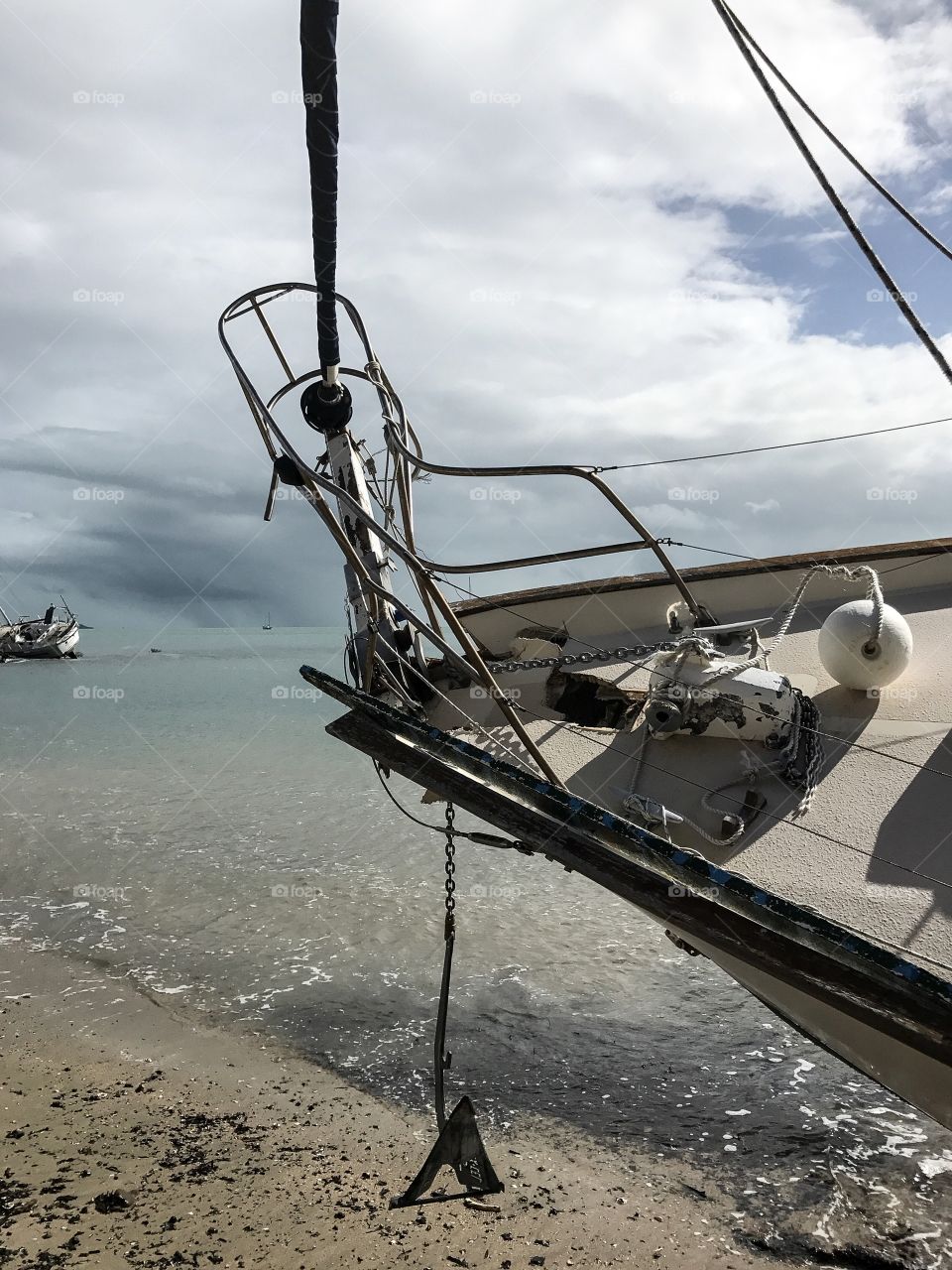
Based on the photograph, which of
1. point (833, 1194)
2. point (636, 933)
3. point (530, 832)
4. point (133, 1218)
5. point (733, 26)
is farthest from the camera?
point (636, 933)

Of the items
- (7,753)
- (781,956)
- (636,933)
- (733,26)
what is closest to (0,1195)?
(781,956)

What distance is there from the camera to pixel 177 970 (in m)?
8.41

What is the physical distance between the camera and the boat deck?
147 inches

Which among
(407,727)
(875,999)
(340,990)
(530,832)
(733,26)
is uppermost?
(733,26)

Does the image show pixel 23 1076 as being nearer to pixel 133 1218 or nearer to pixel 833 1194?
pixel 133 1218

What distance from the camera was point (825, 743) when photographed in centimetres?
476

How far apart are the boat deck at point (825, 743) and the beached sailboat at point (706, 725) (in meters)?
0.01

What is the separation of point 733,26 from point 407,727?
11.3ft

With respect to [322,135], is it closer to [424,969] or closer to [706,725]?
[706,725]

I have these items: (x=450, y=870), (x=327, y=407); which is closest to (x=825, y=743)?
(x=450, y=870)

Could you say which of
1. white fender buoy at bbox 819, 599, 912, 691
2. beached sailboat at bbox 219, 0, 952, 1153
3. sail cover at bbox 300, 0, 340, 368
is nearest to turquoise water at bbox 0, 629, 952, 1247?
beached sailboat at bbox 219, 0, 952, 1153

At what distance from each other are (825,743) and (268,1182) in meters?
4.16

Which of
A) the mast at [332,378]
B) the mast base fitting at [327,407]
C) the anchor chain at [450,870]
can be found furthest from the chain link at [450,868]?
the mast base fitting at [327,407]

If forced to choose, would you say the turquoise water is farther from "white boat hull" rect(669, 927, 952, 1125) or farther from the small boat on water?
the small boat on water
